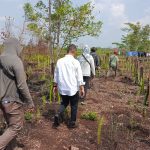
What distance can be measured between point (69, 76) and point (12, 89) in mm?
1976

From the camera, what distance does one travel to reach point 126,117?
8773 mm

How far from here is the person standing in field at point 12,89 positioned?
5523 millimetres

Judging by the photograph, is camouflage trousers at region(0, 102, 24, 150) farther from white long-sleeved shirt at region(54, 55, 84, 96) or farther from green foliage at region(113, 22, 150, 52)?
green foliage at region(113, 22, 150, 52)

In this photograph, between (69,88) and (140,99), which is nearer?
(69,88)

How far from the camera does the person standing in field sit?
5.52 m

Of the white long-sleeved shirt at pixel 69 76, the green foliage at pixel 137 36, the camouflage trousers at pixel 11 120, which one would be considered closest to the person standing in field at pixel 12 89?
the camouflage trousers at pixel 11 120

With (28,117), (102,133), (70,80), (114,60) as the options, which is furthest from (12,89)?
(114,60)

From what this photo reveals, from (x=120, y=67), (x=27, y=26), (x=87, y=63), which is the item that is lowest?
(x=120, y=67)

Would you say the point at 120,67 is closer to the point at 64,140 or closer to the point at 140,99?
the point at 140,99

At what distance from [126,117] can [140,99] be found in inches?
94.5

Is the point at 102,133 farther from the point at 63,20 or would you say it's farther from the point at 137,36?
the point at 137,36

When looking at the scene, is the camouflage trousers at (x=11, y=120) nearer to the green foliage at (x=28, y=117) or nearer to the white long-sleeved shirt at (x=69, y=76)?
the white long-sleeved shirt at (x=69, y=76)

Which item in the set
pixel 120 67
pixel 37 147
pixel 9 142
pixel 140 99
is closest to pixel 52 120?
pixel 37 147

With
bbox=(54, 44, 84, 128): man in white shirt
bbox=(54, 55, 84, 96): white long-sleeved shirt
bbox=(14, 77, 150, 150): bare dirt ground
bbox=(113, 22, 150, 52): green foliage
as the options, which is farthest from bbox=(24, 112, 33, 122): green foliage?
bbox=(113, 22, 150, 52): green foliage
